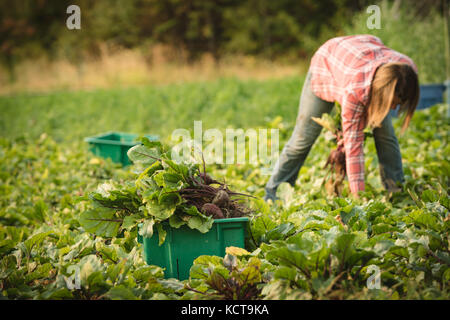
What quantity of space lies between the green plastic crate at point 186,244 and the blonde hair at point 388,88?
131 cm

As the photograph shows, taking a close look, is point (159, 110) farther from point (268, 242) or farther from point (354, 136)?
point (268, 242)

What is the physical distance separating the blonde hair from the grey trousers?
415 millimetres

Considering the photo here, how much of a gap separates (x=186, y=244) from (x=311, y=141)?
1.79 metres

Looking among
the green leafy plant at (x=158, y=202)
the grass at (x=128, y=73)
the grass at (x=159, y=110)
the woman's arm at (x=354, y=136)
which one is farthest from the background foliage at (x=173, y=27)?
the green leafy plant at (x=158, y=202)

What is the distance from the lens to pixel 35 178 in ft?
15.6

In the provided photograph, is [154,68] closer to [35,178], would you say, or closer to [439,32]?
[439,32]

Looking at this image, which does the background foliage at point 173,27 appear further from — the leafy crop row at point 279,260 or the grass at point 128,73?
the leafy crop row at point 279,260

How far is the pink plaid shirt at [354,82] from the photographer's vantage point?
3020 millimetres

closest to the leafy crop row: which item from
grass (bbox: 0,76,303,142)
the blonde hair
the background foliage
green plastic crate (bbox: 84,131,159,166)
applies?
the blonde hair

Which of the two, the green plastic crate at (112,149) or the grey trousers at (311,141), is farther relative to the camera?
the green plastic crate at (112,149)

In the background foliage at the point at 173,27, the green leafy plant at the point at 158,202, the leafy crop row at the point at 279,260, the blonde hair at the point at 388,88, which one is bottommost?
the leafy crop row at the point at 279,260

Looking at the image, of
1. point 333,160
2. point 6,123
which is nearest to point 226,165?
point 333,160

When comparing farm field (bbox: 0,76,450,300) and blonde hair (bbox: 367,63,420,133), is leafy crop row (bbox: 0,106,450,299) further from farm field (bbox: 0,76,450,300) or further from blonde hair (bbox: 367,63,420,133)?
blonde hair (bbox: 367,63,420,133)
